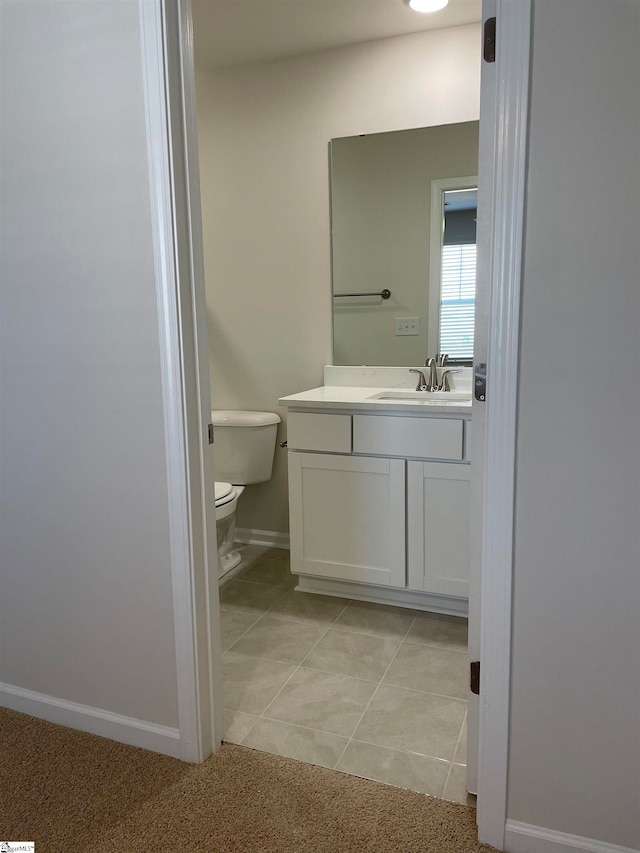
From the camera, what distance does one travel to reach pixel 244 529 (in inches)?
134

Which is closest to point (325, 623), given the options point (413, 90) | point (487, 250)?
point (487, 250)

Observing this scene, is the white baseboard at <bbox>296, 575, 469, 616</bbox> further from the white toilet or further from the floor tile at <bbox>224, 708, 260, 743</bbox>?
the floor tile at <bbox>224, 708, 260, 743</bbox>

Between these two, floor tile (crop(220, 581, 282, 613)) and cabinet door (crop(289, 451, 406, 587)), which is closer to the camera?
cabinet door (crop(289, 451, 406, 587))

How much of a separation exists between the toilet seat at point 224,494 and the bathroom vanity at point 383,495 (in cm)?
30

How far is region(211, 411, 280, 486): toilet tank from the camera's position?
306 cm

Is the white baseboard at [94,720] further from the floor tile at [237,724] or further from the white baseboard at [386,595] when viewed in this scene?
the white baseboard at [386,595]

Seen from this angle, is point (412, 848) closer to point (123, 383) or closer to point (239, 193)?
point (123, 383)

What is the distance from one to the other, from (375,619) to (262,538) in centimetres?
100

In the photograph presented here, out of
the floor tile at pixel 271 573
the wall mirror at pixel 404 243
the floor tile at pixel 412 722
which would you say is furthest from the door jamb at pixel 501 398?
the floor tile at pixel 271 573

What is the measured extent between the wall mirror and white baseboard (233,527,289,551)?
1.01 m

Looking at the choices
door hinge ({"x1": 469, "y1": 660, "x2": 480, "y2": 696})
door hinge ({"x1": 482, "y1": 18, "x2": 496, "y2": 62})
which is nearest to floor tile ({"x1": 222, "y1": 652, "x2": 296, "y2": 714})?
door hinge ({"x1": 469, "y1": 660, "x2": 480, "y2": 696})

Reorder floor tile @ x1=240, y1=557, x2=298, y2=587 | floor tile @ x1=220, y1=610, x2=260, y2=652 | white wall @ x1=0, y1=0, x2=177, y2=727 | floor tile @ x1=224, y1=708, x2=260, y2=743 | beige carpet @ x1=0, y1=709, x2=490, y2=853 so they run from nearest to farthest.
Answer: beige carpet @ x1=0, y1=709, x2=490, y2=853, white wall @ x1=0, y1=0, x2=177, y2=727, floor tile @ x1=224, y1=708, x2=260, y2=743, floor tile @ x1=220, y1=610, x2=260, y2=652, floor tile @ x1=240, y1=557, x2=298, y2=587

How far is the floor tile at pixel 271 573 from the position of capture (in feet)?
9.55

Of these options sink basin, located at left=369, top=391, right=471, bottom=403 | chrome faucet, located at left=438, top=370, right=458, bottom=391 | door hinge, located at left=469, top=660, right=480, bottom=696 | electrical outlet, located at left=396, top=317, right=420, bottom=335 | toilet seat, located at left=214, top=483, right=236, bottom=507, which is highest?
electrical outlet, located at left=396, top=317, right=420, bottom=335
